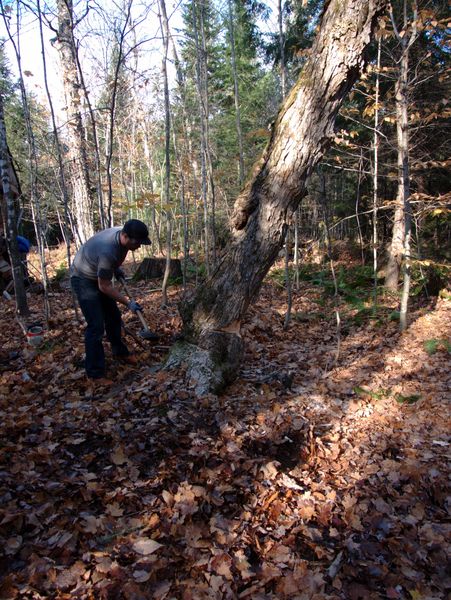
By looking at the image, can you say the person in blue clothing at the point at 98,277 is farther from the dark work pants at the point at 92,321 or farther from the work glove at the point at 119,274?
the work glove at the point at 119,274

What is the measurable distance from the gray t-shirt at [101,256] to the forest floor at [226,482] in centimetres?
124

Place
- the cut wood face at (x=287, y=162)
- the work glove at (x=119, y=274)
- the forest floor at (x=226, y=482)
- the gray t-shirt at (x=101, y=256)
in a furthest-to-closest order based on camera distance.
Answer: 1. the work glove at (x=119, y=274)
2. the gray t-shirt at (x=101, y=256)
3. the cut wood face at (x=287, y=162)
4. the forest floor at (x=226, y=482)

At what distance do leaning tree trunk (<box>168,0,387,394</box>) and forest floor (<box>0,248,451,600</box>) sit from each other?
511 millimetres

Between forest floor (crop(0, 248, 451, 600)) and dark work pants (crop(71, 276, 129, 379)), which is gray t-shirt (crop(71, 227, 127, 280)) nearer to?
dark work pants (crop(71, 276, 129, 379))

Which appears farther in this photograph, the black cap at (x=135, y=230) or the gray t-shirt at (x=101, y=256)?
the gray t-shirt at (x=101, y=256)

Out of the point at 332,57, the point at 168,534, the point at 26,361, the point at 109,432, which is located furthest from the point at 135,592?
the point at 332,57

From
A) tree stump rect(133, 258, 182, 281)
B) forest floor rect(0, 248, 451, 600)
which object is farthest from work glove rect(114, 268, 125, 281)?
tree stump rect(133, 258, 182, 281)

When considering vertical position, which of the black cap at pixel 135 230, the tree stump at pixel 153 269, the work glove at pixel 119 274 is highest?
the black cap at pixel 135 230

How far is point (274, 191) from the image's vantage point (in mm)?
4051

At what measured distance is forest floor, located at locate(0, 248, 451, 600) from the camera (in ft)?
7.20

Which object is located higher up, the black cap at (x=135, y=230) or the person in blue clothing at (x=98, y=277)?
the black cap at (x=135, y=230)

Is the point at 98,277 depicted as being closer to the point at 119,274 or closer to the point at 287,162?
the point at 119,274

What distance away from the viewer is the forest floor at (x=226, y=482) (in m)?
2.19

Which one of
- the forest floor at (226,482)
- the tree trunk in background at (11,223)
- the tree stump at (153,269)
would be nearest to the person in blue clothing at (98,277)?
the forest floor at (226,482)
